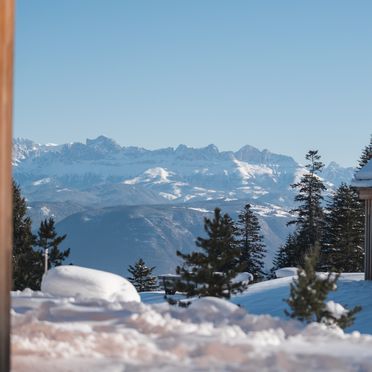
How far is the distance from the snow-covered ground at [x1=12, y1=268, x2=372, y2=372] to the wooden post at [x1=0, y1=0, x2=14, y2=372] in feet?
3.02

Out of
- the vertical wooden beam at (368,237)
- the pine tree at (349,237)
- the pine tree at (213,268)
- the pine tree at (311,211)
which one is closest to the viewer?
the pine tree at (213,268)

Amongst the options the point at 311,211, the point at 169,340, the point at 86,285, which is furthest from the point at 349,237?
the point at 169,340

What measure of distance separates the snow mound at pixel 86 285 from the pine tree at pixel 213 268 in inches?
33.9

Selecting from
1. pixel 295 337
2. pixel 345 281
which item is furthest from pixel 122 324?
pixel 345 281

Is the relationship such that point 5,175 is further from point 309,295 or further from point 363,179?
point 363,179

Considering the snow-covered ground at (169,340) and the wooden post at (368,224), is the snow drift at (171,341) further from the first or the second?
the wooden post at (368,224)

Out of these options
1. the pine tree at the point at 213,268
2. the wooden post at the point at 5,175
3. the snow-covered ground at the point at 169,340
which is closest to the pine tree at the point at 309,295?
the snow-covered ground at the point at 169,340

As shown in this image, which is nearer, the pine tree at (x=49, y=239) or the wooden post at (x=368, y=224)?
the wooden post at (x=368, y=224)

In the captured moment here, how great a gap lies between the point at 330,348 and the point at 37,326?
283 centimetres

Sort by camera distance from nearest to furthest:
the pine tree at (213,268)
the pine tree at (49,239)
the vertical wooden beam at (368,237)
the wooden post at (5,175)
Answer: the wooden post at (5,175) < the pine tree at (213,268) < the vertical wooden beam at (368,237) < the pine tree at (49,239)

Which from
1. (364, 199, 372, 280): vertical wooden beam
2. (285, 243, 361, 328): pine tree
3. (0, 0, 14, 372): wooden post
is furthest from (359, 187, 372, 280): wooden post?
(0, 0, 14, 372): wooden post

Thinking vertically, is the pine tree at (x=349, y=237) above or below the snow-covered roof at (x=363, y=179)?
below

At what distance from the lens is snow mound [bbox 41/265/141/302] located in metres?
11.0

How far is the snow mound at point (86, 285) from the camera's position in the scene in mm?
10969
